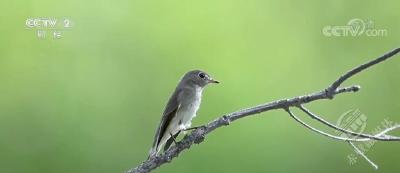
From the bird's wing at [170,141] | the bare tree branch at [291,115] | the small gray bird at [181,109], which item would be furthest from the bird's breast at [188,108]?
the bare tree branch at [291,115]

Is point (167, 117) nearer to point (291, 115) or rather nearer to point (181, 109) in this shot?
point (181, 109)

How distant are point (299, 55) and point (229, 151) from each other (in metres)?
0.98

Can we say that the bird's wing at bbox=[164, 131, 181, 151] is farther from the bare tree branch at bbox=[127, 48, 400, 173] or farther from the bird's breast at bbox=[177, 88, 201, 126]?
the bare tree branch at bbox=[127, 48, 400, 173]

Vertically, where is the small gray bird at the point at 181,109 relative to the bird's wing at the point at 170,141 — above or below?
above

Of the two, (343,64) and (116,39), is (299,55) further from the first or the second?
(116,39)

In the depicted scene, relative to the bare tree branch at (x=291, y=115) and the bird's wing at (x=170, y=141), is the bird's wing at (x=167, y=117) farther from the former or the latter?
the bare tree branch at (x=291, y=115)

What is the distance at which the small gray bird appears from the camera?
299cm

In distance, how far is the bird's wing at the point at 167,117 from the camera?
116 inches

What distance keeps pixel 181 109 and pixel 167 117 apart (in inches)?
4.1

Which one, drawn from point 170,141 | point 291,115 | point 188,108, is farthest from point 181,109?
point 291,115

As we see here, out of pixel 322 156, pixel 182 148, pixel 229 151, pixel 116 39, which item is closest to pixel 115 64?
pixel 116 39

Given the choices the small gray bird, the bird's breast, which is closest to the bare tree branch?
the small gray bird

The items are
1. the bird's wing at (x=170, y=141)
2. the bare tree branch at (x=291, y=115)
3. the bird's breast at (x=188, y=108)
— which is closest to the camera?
the bare tree branch at (x=291, y=115)

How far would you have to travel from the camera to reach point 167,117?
10.1 ft
